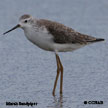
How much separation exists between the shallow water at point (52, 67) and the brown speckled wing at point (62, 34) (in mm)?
814

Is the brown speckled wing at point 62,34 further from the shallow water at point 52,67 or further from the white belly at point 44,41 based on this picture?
the shallow water at point 52,67

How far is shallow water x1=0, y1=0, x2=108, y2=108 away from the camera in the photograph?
8516mm

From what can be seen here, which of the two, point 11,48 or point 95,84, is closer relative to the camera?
point 95,84

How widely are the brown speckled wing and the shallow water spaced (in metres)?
0.81

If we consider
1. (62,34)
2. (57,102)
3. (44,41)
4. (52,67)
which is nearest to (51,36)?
(44,41)

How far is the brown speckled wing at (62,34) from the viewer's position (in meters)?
8.96

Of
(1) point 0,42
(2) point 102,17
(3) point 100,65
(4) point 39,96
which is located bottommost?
(4) point 39,96

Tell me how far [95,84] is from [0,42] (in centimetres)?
404

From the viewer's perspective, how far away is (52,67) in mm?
10375

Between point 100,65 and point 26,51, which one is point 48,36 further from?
point 26,51

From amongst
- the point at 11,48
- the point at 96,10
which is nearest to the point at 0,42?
the point at 11,48

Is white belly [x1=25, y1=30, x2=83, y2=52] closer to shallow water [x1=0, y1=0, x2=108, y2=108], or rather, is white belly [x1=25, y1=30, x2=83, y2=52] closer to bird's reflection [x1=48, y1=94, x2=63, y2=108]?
shallow water [x1=0, y1=0, x2=108, y2=108]

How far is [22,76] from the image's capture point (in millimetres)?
9664

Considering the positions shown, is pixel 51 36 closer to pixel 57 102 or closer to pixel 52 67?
pixel 57 102
